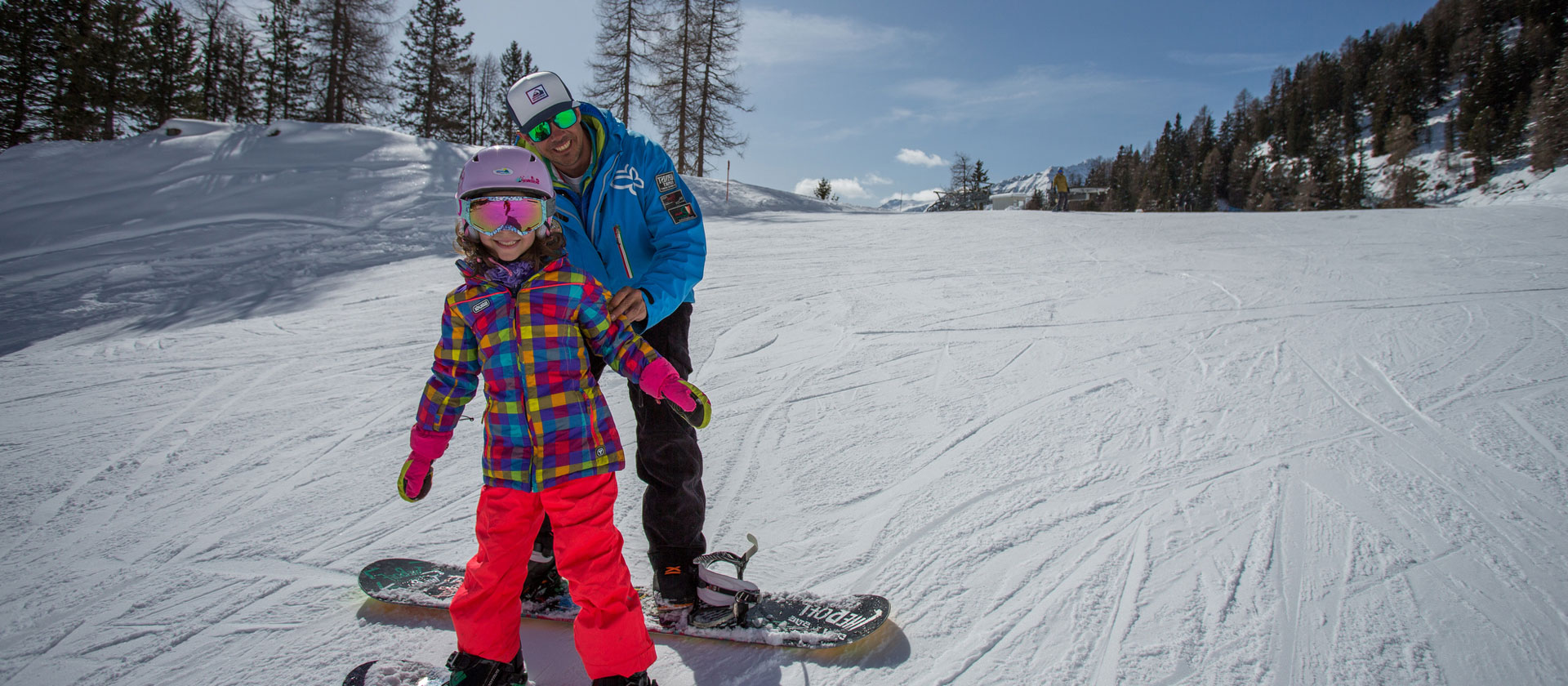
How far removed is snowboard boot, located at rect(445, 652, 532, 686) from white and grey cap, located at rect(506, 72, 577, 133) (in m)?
1.52

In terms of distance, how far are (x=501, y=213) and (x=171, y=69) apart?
124 feet

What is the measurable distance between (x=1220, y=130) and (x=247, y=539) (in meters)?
107

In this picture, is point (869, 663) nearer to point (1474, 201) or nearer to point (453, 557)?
point (453, 557)

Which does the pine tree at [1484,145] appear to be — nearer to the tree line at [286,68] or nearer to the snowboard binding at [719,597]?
the tree line at [286,68]

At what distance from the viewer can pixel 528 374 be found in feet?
5.44

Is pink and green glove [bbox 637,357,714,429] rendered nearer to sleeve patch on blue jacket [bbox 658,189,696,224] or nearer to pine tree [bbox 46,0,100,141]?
sleeve patch on blue jacket [bbox 658,189,696,224]

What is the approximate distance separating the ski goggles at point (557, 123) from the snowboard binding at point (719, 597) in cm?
145

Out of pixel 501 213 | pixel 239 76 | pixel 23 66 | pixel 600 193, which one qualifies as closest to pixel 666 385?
pixel 501 213

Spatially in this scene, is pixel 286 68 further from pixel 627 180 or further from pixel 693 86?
pixel 627 180

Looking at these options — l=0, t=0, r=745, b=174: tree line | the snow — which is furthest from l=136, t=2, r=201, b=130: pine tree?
the snow

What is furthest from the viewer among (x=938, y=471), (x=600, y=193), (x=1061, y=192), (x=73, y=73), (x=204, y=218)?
(x=1061, y=192)

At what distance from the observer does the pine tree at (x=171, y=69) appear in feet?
83.4

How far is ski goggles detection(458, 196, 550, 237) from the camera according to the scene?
1.66m

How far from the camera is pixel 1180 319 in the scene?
5605 millimetres
